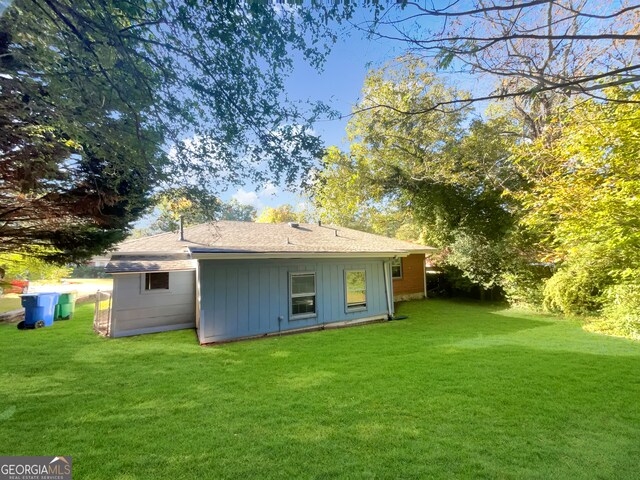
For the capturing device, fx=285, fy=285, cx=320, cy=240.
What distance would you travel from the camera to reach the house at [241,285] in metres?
7.03

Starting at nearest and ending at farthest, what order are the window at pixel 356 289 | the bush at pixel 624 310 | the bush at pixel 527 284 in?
the bush at pixel 624 310 < the window at pixel 356 289 < the bush at pixel 527 284

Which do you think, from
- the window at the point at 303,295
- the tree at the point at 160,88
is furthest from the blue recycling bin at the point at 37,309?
the window at the point at 303,295

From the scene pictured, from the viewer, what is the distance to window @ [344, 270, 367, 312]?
9.03 meters

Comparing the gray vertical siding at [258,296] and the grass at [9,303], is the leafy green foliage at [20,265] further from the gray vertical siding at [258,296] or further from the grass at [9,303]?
the gray vertical siding at [258,296]

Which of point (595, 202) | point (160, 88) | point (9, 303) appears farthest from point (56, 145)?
point (9, 303)

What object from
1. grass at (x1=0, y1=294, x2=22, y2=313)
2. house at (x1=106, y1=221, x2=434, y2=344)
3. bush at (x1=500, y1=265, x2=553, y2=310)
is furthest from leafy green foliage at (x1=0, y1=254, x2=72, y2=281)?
bush at (x1=500, y1=265, x2=553, y2=310)

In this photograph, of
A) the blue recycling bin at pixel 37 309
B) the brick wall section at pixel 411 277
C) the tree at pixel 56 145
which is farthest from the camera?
the brick wall section at pixel 411 277

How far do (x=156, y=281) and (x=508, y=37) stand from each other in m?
9.35

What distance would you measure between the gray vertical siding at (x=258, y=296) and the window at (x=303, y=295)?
14 cm

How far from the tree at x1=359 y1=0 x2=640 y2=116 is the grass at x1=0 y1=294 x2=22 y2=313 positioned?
542 inches

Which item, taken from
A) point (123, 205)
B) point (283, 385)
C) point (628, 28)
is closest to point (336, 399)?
point (283, 385)

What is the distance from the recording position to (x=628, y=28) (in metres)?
4.34

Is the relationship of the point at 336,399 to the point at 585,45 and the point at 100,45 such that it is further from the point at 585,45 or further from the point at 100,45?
the point at 585,45

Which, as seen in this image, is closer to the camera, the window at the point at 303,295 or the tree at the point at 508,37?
the tree at the point at 508,37
